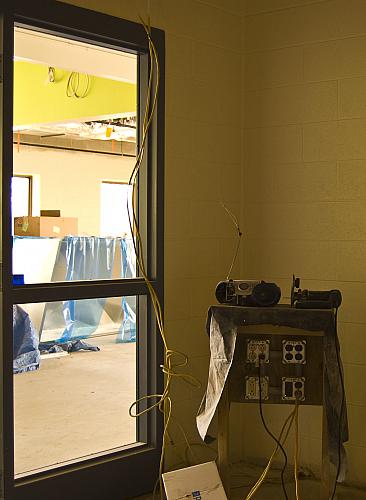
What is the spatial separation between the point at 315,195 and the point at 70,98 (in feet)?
12.5

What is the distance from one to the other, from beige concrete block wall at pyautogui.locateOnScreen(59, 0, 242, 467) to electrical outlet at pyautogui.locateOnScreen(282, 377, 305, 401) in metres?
0.87

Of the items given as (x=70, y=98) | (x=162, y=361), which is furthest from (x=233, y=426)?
(x=70, y=98)

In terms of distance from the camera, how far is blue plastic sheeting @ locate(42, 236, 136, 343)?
3807 mm

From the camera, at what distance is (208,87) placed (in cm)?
403

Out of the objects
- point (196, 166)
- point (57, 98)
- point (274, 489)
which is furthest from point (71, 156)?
point (274, 489)

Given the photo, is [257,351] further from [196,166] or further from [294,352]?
[196,166]

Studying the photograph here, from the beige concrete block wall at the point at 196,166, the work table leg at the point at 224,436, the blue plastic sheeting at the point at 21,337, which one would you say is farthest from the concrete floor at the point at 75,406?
the work table leg at the point at 224,436

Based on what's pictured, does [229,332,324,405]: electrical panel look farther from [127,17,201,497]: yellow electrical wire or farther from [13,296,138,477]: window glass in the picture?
[13,296,138,477]: window glass

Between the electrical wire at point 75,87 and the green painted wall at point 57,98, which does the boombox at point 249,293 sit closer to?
the green painted wall at point 57,98

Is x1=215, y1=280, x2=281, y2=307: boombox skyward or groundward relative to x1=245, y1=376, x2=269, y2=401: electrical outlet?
skyward

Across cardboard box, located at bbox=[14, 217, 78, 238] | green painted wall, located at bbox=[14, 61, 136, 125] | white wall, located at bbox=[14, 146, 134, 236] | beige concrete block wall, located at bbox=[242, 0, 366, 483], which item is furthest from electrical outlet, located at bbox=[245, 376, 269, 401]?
white wall, located at bbox=[14, 146, 134, 236]

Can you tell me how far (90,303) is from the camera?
394 cm

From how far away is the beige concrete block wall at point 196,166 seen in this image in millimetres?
3848

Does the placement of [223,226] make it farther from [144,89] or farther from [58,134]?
[58,134]
